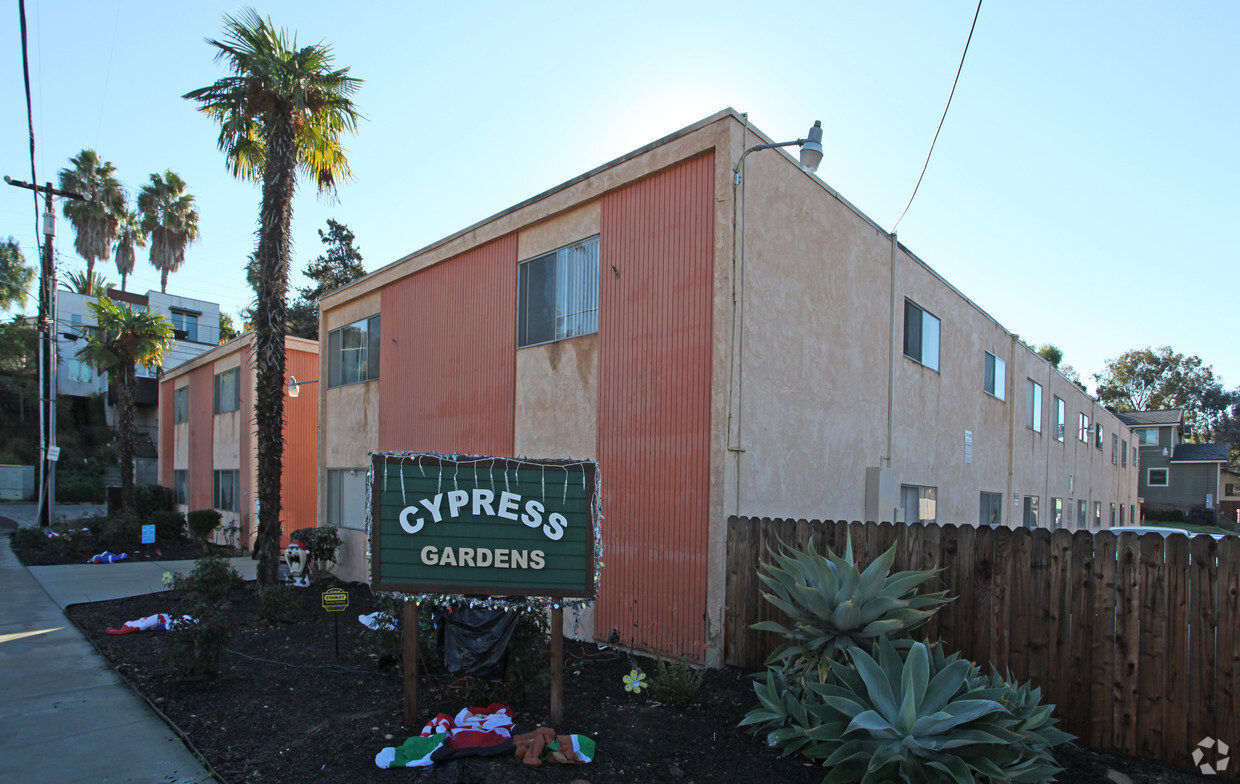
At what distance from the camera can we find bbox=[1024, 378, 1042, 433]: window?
1741 cm

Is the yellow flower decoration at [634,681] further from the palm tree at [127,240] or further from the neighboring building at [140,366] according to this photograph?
the palm tree at [127,240]

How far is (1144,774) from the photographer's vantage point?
4.70 m

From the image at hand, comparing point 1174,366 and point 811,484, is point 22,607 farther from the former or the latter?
point 1174,366

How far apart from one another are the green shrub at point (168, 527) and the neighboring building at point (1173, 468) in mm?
52502

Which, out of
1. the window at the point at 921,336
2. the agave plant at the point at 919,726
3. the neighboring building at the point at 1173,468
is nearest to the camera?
the agave plant at the point at 919,726

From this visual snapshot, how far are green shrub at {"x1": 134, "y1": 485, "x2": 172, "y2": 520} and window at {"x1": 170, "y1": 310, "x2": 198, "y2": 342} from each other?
18.1 metres

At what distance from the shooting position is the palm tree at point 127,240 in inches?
1454

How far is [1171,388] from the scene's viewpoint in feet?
195

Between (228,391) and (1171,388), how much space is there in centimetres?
7073

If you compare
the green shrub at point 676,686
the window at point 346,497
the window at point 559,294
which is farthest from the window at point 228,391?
the green shrub at point 676,686

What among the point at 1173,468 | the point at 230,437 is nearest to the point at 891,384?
the point at 230,437

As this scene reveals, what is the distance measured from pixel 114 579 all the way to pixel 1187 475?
58.8m

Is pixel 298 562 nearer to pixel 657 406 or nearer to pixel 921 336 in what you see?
pixel 657 406

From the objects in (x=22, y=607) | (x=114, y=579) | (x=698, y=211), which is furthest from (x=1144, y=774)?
(x=114, y=579)
